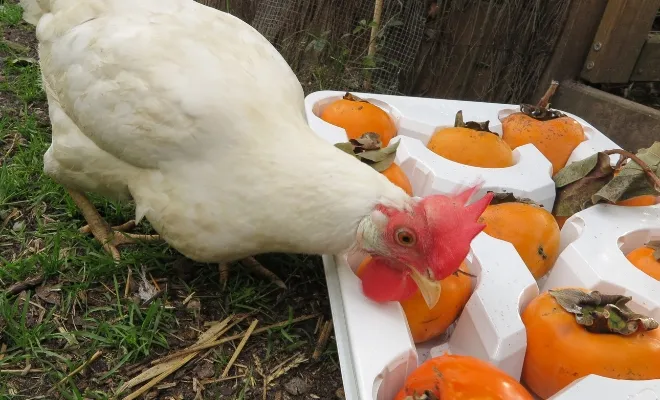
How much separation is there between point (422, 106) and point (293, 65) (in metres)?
1.17

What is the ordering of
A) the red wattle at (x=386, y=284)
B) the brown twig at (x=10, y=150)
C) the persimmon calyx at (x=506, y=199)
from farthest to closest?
the brown twig at (x=10, y=150)
the persimmon calyx at (x=506, y=199)
the red wattle at (x=386, y=284)

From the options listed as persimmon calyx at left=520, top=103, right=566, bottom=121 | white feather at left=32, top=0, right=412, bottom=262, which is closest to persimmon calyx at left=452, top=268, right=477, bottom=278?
white feather at left=32, top=0, right=412, bottom=262

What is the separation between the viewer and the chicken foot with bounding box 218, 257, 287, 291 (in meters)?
1.64

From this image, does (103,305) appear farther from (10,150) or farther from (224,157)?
(10,150)

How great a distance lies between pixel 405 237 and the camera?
1162mm

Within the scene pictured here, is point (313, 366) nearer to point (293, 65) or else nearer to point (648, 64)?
point (293, 65)

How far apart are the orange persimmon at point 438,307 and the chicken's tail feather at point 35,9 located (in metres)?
1.33

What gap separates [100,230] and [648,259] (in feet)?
5.43

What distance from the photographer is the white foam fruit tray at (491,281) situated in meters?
1.06

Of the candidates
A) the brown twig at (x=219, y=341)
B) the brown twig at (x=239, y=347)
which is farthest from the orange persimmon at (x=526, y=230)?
the brown twig at (x=239, y=347)

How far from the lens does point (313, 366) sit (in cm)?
145

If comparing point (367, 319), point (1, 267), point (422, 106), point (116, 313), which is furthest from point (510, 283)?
point (1, 267)

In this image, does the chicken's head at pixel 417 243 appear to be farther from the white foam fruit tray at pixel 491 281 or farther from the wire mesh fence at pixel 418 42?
the wire mesh fence at pixel 418 42

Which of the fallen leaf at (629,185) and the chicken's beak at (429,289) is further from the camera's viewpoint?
the fallen leaf at (629,185)
